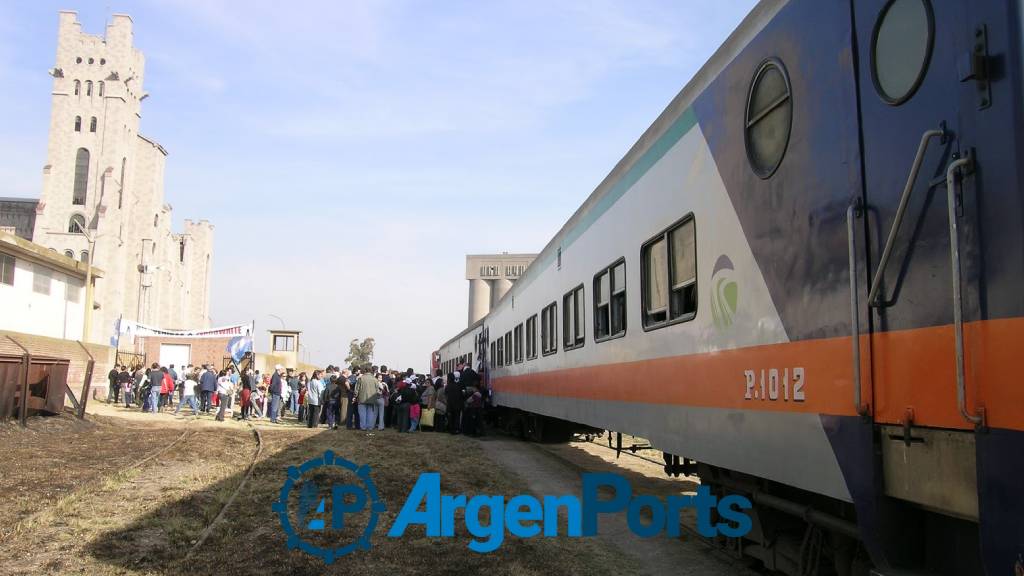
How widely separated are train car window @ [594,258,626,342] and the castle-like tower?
5974cm

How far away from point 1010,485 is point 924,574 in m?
0.78

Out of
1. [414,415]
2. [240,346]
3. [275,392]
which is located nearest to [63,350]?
[275,392]

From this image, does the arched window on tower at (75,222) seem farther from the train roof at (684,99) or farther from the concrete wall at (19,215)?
the train roof at (684,99)

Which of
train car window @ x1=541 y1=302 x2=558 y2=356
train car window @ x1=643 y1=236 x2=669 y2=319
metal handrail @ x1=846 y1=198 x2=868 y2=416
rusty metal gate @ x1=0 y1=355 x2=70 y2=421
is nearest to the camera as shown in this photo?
metal handrail @ x1=846 y1=198 x2=868 y2=416

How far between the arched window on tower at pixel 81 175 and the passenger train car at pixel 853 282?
6821cm

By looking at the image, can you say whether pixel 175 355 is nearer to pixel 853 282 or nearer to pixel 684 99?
pixel 684 99

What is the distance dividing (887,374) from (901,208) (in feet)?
2.19

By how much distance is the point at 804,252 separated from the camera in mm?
3902

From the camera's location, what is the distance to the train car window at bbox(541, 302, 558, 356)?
1156 centimetres

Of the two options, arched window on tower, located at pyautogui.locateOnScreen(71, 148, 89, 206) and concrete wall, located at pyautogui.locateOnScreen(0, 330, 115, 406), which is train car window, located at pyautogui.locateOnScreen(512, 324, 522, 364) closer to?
concrete wall, located at pyautogui.locateOnScreen(0, 330, 115, 406)

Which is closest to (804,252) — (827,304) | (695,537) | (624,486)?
(827,304)

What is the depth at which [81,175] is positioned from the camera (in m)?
64.4

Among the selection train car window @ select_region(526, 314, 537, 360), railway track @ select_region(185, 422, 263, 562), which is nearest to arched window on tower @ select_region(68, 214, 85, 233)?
railway track @ select_region(185, 422, 263, 562)

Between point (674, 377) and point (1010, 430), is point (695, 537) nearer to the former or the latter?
point (674, 377)
